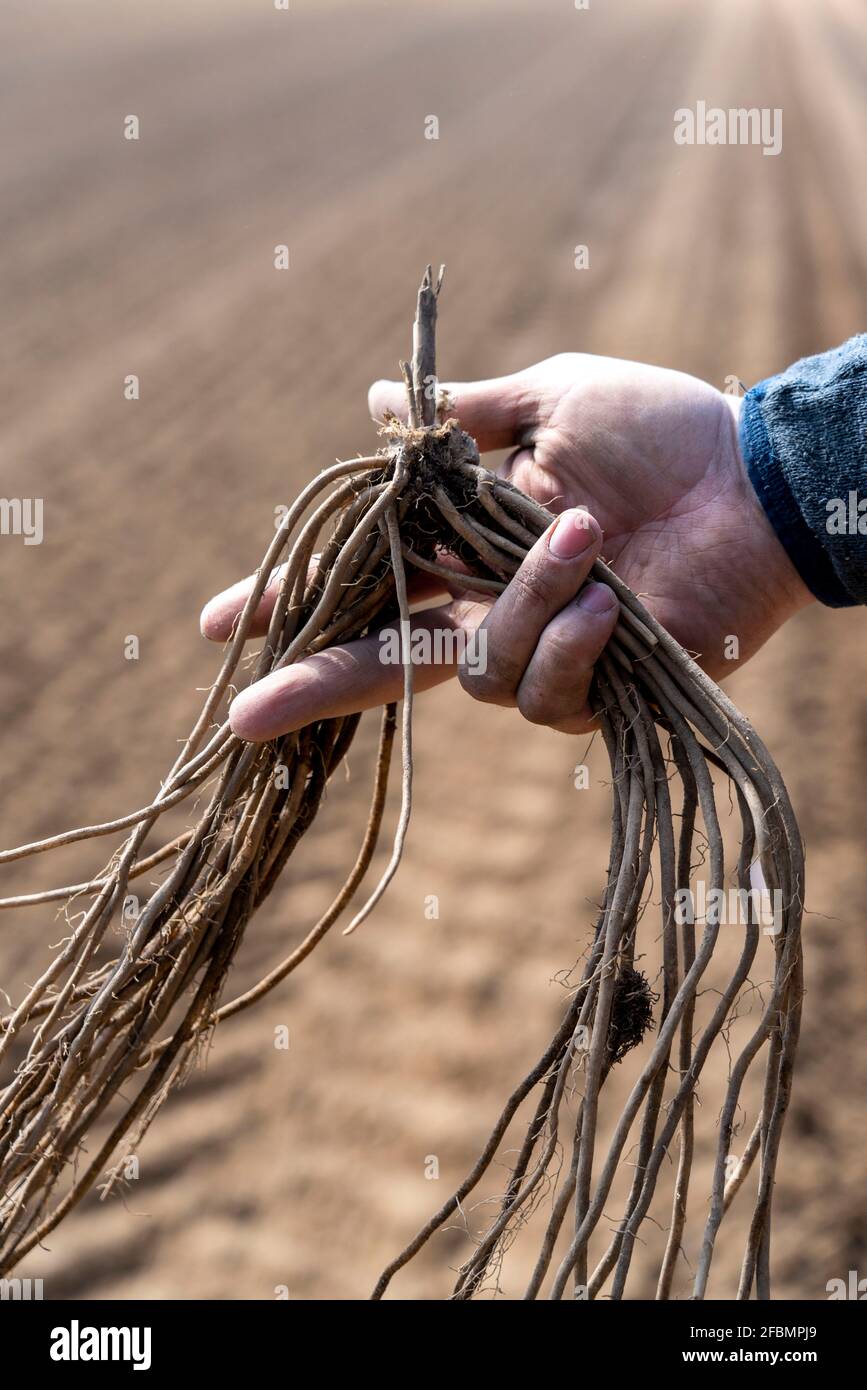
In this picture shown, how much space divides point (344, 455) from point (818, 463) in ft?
9.39

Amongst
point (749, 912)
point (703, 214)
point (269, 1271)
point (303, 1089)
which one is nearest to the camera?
point (749, 912)

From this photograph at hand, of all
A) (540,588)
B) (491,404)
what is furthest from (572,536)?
(491,404)

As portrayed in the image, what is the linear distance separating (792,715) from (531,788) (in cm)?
68

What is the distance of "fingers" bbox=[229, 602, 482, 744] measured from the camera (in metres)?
1.00

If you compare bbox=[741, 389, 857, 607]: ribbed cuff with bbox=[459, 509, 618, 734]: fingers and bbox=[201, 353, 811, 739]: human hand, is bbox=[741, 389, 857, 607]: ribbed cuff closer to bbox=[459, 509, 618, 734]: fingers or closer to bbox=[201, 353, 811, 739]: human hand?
bbox=[201, 353, 811, 739]: human hand

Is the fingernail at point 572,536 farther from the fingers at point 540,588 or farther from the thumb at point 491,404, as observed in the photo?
the thumb at point 491,404

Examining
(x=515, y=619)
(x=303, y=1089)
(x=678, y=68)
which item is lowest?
(x=303, y=1089)

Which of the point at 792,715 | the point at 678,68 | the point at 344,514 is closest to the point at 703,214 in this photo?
the point at 678,68

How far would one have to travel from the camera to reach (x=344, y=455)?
12.6 feet

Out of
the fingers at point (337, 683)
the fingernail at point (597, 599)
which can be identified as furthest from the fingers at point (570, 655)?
the fingers at point (337, 683)

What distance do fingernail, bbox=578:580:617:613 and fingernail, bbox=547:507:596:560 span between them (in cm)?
4

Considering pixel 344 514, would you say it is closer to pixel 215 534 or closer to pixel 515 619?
pixel 515 619

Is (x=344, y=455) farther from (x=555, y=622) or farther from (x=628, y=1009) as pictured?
(x=628, y=1009)

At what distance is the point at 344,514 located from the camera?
1.05m
